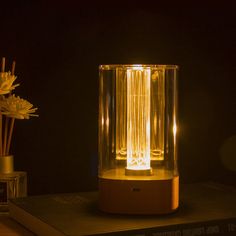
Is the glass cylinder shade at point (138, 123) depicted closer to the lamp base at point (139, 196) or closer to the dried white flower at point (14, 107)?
the lamp base at point (139, 196)

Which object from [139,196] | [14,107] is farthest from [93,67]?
[139,196]

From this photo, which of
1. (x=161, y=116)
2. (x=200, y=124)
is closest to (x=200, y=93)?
(x=200, y=124)

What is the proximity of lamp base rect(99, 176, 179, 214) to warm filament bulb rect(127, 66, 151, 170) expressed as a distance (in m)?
0.07

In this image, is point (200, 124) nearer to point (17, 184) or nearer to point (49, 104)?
point (49, 104)

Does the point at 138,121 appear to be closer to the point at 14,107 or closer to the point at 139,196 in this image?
the point at 139,196

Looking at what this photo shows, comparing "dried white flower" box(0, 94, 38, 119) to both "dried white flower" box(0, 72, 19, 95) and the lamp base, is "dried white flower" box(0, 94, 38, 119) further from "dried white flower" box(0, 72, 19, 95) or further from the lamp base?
the lamp base

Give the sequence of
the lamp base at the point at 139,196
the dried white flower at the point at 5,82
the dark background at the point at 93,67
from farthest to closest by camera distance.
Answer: the dark background at the point at 93,67 < the dried white flower at the point at 5,82 < the lamp base at the point at 139,196

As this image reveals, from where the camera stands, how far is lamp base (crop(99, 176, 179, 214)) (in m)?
0.98

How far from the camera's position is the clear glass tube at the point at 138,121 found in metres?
1.04

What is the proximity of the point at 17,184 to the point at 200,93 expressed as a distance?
0.49 m

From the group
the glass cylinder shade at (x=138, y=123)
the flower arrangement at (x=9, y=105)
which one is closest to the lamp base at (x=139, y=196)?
the glass cylinder shade at (x=138, y=123)

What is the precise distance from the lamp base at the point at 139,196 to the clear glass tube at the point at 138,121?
0.11 feet

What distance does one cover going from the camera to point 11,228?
1021 mm

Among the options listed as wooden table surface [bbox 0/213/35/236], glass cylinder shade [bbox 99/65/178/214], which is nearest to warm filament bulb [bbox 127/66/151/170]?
glass cylinder shade [bbox 99/65/178/214]
